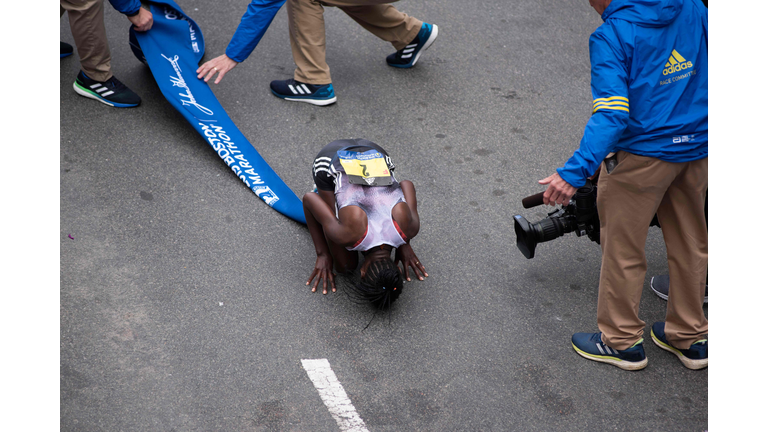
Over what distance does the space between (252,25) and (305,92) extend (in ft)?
2.47

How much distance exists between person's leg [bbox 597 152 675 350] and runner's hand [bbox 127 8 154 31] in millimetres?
3483

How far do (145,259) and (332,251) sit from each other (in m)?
1.07

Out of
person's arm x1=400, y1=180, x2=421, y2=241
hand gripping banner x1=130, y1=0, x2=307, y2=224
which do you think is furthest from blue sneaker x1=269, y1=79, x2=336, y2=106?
person's arm x1=400, y1=180, x2=421, y2=241

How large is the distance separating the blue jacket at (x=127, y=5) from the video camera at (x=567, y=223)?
10.2 ft

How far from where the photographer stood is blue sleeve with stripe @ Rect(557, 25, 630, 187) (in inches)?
107

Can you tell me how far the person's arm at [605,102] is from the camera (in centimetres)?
271

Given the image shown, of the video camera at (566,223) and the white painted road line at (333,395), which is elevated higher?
the video camera at (566,223)

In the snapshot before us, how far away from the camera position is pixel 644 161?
291cm

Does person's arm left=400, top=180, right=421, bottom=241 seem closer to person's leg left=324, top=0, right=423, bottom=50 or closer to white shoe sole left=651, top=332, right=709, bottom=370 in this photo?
white shoe sole left=651, top=332, right=709, bottom=370

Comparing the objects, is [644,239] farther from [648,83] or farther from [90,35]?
[90,35]

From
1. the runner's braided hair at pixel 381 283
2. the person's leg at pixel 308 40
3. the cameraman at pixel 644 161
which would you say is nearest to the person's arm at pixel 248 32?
the person's leg at pixel 308 40

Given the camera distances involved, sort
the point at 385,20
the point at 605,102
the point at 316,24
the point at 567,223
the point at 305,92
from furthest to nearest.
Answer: the point at 385,20 < the point at 305,92 < the point at 316,24 < the point at 567,223 < the point at 605,102
